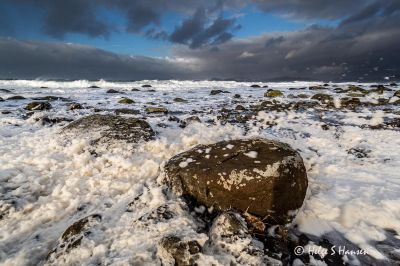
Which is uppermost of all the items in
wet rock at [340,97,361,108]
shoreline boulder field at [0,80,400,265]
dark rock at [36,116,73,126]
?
shoreline boulder field at [0,80,400,265]

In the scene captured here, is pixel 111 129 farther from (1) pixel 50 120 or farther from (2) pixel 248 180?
(2) pixel 248 180

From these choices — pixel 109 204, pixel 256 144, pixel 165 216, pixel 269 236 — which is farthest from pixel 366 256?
pixel 109 204

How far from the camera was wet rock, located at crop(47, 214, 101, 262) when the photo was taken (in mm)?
3467

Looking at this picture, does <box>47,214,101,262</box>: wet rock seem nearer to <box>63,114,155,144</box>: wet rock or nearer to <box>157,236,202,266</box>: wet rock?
<box>157,236,202,266</box>: wet rock

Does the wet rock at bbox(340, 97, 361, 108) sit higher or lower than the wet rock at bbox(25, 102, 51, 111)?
higher

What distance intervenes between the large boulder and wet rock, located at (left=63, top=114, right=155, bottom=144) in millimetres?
2386

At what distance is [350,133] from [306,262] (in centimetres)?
622

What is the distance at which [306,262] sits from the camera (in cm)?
341

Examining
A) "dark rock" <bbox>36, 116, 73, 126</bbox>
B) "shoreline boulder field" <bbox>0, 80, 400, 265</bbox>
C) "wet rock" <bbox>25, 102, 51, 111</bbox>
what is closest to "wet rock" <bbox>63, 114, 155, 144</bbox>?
"shoreline boulder field" <bbox>0, 80, 400, 265</bbox>

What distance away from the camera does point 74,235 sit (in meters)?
3.68

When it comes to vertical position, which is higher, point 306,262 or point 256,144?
point 256,144


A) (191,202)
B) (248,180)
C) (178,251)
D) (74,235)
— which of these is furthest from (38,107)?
(178,251)

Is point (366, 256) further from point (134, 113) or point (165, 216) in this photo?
point (134, 113)

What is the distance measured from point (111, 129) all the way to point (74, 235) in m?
3.62
